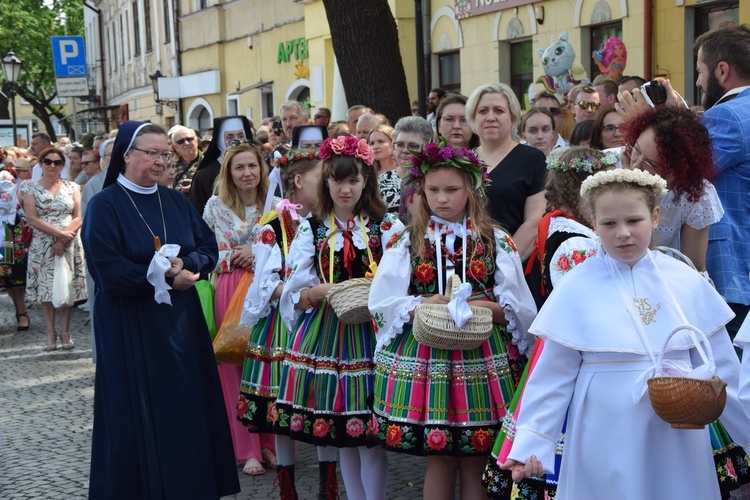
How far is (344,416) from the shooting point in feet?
17.6

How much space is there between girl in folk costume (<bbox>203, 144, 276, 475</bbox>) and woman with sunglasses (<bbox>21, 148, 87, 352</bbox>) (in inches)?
206

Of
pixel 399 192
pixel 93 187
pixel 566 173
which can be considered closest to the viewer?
pixel 566 173

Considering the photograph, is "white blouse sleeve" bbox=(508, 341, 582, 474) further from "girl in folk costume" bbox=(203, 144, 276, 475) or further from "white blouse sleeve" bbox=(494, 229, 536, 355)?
"girl in folk costume" bbox=(203, 144, 276, 475)

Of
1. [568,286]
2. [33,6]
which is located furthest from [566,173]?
[33,6]

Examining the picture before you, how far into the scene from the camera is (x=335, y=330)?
5473mm

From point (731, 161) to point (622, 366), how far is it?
5.10 feet

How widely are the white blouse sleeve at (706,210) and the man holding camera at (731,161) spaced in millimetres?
200

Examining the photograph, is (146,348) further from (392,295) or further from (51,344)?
(51,344)

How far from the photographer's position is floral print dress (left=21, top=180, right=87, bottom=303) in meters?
11.8

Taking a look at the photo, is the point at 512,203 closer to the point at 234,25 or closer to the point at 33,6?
the point at 234,25

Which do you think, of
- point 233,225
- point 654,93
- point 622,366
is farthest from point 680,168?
point 233,225

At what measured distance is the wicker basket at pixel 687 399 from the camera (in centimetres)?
326

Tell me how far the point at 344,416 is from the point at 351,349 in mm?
353

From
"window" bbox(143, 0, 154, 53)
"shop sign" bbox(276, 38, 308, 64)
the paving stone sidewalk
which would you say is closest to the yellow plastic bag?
the paving stone sidewalk
